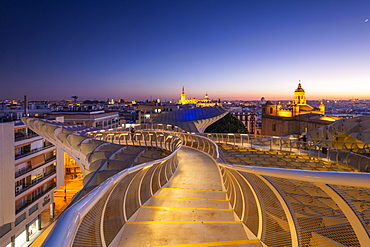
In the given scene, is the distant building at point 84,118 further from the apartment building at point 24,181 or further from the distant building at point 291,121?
the distant building at point 291,121

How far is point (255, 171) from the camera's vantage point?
279 cm

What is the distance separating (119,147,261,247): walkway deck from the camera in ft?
13.2

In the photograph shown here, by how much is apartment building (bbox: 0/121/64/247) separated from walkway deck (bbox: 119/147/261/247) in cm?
1633

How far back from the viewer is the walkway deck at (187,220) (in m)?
4.03

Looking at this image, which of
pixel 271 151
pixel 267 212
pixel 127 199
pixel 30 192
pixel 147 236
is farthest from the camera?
pixel 30 192

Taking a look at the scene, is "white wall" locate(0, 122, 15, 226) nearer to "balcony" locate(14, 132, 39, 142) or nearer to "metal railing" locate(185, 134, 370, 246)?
"balcony" locate(14, 132, 39, 142)

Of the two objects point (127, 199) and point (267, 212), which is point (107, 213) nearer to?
point (127, 199)

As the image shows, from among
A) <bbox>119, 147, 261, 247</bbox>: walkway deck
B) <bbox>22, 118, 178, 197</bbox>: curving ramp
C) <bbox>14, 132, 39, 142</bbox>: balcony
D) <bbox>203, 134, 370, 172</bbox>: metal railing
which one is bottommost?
<bbox>14, 132, 39, 142</bbox>: balcony

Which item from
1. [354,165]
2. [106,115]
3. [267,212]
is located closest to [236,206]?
[267,212]

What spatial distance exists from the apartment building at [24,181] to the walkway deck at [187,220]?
643 inches

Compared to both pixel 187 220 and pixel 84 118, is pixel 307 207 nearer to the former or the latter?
pixel 187 220

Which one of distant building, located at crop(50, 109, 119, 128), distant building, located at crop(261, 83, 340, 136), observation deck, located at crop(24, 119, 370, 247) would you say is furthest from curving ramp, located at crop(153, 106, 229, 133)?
observation deck, located at crop(24, 119, 370, 247)

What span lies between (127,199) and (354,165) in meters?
9.35

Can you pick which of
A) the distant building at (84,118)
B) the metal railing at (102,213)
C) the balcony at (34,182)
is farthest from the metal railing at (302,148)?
the distant building at (84,118)
